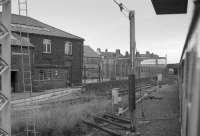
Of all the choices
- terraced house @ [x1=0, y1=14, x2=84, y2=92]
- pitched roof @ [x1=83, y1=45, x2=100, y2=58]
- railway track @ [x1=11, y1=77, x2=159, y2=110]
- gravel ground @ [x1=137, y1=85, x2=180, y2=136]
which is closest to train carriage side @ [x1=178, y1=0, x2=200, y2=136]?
gravel ground @ [x1=137, y1=85, x2=180, y2=136]

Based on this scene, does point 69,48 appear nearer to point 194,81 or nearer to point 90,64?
point 90,64

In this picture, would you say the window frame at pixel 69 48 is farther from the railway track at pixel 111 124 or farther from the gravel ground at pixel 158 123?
the railway track at pixel 111 124

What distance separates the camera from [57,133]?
28.3 feet

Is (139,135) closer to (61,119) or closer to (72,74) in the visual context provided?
(61,119)

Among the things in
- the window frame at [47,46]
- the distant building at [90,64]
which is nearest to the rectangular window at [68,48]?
the window frame at [47,46]

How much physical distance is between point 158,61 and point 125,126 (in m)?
42.1

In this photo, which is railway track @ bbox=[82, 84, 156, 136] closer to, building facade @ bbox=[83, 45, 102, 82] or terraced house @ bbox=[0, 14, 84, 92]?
terraced house @ bbox=[0, 14, 84, 92]

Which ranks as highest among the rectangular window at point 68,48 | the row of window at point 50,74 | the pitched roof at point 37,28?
the pitched roof at point 37,28

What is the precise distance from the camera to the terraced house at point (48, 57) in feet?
→ 89.2

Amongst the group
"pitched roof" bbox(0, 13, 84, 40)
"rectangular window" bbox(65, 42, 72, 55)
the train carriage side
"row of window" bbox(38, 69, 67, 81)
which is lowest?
"row of window" bbox(38, 69, 67, 81)

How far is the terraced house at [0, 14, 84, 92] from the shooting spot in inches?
1070

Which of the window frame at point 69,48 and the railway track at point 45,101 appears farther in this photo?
the window frame at point 69,48

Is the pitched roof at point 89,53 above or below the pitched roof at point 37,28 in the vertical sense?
below

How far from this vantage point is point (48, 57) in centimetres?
3216
